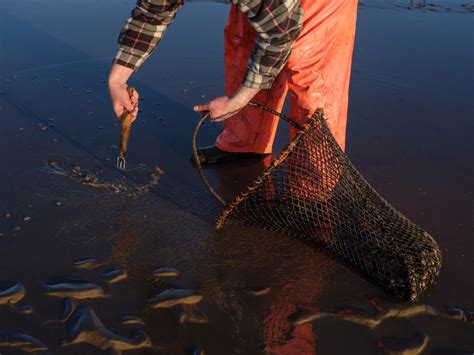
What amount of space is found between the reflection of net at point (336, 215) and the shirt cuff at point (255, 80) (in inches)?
12.6

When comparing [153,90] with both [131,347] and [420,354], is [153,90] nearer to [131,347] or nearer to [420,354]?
[131,347]

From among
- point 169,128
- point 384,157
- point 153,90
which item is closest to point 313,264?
point 384,157

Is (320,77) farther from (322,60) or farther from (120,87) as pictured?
(120,87)

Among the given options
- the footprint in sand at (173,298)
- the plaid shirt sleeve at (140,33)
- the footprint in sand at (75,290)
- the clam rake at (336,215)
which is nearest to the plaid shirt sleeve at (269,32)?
the clam rake at (336,215)

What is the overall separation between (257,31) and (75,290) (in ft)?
4.68

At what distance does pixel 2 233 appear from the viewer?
9.54 ft

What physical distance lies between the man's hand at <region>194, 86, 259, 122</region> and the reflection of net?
0.31 meters

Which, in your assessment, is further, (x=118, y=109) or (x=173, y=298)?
(x=118, y=109)

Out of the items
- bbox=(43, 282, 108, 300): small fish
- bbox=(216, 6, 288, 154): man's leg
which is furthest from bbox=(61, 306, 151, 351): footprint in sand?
bbox=(216, 6, 288, 154): man's leg

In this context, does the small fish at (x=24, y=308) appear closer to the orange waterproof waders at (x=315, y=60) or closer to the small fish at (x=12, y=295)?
the small fish at (x=12, y=295)

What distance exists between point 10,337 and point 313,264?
1425mm

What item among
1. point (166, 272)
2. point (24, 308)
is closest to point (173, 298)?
point (166, 272)

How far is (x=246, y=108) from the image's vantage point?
12.0ft

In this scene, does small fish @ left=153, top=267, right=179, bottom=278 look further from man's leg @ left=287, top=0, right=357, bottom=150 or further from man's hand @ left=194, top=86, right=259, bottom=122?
man's leg @ left=287, top=0, right=357, bottom=150
